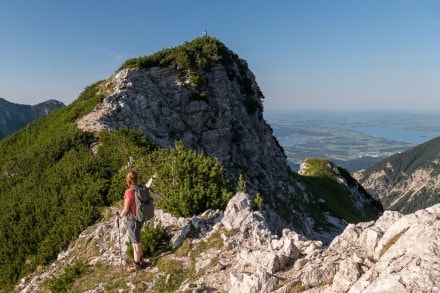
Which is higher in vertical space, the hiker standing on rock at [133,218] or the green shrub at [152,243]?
the hiker standing on rock at [133,218]

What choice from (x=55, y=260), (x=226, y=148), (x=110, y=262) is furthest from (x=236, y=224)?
(x=226, y=148)

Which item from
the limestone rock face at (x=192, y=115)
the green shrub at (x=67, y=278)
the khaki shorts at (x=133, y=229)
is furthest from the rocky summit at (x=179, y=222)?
the khaki shorts at (x=133, y=229)

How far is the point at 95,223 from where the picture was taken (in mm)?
15922

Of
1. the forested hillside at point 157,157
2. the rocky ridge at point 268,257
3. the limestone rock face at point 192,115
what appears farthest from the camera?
the limestone rock face at point 192,115

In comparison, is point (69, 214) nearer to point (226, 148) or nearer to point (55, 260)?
point (55, 260)

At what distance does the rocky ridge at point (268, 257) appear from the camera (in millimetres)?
7094

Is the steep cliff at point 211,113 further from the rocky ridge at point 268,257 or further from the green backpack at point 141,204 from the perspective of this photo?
the green backpack at point 141,204

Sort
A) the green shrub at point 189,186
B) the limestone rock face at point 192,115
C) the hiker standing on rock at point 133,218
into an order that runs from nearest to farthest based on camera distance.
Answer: the hiker standing on rock at point 133,218 → the green shrub at point 189,186 → the limestone rock face at point 192,115

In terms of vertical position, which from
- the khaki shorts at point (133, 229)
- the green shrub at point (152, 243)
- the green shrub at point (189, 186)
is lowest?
the green shrub at point (152, 243)

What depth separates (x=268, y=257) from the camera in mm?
9648

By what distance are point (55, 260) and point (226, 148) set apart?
80.5 ft

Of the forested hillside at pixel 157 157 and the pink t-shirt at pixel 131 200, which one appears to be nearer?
the pink t-shirt at pixel 131 200

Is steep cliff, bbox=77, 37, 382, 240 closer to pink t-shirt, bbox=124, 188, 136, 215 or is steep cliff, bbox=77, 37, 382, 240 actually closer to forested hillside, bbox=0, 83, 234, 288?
forested hillside, bbox=0, 83, 234, 288

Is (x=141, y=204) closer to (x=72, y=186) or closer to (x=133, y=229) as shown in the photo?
(x=133, y=229)
